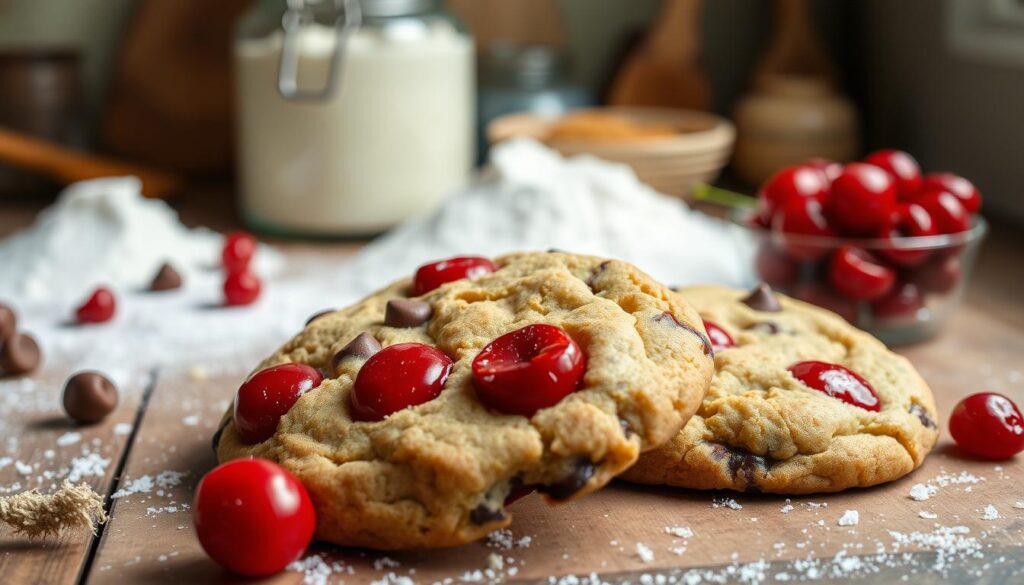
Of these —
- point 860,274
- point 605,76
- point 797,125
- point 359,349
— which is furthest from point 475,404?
point 605,76

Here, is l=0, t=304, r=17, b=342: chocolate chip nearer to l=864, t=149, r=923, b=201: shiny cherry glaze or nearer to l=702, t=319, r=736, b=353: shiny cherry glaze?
l=702, t=319, r=736, b=353: shiny cherry glaze

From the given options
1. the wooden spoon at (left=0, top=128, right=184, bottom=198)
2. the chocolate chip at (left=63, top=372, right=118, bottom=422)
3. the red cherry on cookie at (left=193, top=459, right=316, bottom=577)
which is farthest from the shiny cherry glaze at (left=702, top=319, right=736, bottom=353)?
the wooden spoon at (left=0, top=128, right=184, bottom=198)

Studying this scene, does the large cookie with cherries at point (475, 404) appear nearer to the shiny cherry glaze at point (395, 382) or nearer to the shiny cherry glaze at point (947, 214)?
the shiny cherry glaze at point (395, 382)

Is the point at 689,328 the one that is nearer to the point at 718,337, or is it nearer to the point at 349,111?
the point at 718,337

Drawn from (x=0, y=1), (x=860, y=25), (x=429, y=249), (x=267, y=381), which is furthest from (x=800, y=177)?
A: (x=0, y=1)

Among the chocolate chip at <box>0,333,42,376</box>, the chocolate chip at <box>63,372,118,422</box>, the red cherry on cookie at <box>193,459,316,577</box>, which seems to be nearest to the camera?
the red cherry on cookie at <box>193,459,316,577</box>

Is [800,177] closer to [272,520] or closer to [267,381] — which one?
[267,381]
